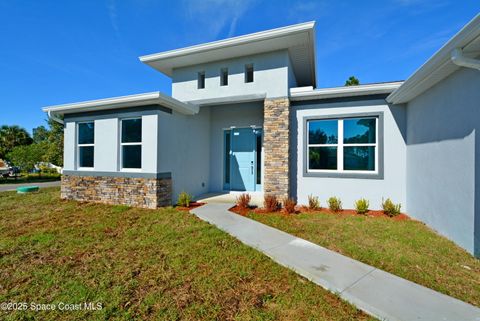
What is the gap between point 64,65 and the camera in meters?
11.1

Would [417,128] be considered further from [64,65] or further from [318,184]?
[64,65]

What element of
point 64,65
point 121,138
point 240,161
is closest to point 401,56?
point 240,161

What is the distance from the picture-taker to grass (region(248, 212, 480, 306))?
304cm

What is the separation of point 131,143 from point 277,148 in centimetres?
522

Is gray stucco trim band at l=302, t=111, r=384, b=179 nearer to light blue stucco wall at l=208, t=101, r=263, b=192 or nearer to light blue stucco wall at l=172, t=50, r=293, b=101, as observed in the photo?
light blue stucco wall at l=172, t=50, r=293, b=101

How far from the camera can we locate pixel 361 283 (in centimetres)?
291

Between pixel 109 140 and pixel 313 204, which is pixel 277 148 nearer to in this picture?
pixel 313 204

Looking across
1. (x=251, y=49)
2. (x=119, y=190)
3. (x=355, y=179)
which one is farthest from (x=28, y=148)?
(x=355, y=179)

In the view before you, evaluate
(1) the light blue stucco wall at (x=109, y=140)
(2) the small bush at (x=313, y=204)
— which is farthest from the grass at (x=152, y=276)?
(2) the small bush at (x=313, y=204)

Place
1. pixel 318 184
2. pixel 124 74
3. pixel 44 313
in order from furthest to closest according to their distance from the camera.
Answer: pixel 124 74
pixel 318 184
pixel 44 313

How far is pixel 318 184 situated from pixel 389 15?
19.2 feet

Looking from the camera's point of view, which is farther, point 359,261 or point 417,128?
point 417,128

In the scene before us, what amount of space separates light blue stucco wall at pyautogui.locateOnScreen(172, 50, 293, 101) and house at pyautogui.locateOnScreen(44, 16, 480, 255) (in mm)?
40

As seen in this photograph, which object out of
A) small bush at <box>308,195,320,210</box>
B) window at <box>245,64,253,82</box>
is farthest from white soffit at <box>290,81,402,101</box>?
small bush at <box>308,195,320,210</box>
